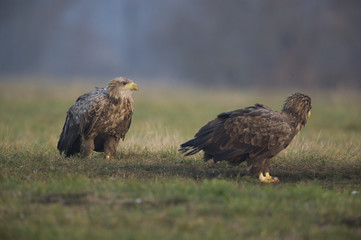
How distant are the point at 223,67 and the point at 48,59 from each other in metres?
49.8

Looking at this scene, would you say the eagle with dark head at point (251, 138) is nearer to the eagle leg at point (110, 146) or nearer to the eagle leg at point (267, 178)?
the eagle leg at point (267, 178)

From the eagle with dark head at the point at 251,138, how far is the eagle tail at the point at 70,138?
8.88ft

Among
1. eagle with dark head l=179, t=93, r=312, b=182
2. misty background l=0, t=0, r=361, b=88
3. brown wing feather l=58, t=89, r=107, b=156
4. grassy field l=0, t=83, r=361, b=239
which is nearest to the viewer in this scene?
grassy field l=0, t=83, r=361, b=239

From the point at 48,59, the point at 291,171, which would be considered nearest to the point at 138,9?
the point at 48,59

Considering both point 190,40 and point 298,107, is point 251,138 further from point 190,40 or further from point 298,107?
point 190,40

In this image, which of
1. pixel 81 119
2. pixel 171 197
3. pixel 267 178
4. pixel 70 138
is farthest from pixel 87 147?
pixel 171 197

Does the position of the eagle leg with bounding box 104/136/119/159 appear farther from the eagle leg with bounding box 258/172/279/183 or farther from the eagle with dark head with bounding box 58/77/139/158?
the eagle leg with bounding box 258/172/279/183

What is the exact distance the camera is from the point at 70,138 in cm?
994

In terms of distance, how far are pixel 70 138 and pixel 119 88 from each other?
1.43 meters

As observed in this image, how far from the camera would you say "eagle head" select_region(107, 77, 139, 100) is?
986 centimetres

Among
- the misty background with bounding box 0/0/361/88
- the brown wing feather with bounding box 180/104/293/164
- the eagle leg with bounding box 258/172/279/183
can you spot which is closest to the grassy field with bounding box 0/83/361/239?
the eagle leg with bounding box 258/172/279/183

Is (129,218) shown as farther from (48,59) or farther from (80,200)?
(48,59)

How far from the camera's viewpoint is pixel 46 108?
26.3 metres

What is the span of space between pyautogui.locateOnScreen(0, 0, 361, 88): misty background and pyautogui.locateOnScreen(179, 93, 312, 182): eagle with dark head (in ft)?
151
